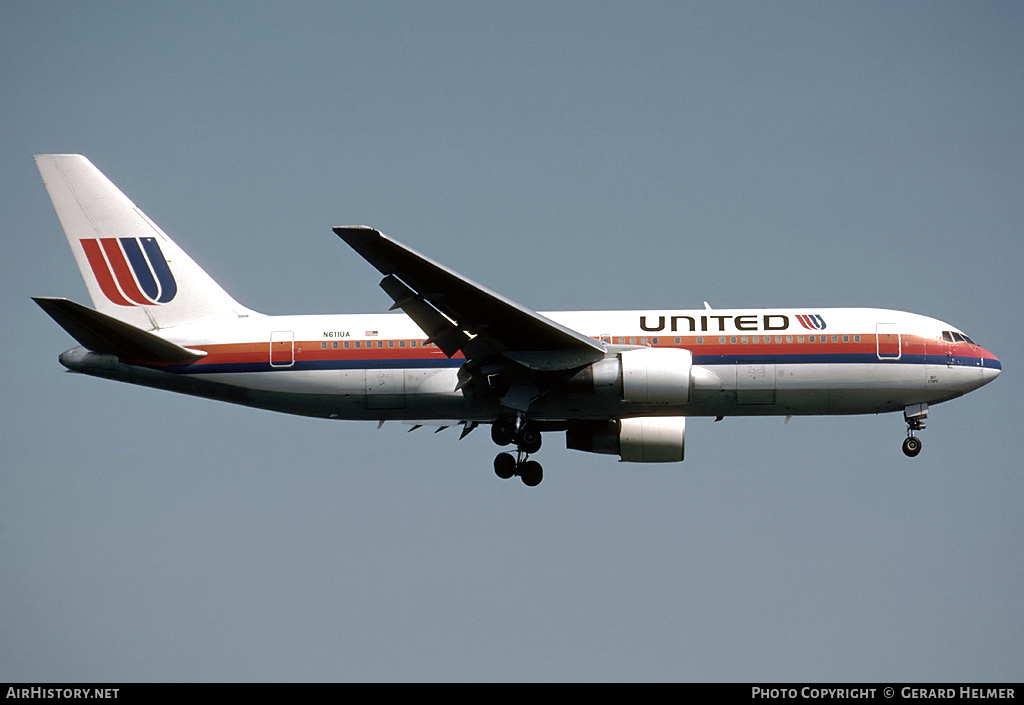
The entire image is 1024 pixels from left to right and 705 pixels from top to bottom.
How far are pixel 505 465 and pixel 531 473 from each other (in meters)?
0.85

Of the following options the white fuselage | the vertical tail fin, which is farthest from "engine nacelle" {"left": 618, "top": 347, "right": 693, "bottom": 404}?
the vertical tail fin

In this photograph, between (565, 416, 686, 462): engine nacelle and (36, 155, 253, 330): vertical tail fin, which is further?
(36, 155, 253, 330): vertical tail fin

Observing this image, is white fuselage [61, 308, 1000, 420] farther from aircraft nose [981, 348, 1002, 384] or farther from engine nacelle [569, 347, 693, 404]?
engine nacelle [569, 347, 693, 404]

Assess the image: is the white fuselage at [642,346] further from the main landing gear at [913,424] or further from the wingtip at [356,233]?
the wingtip at [356,233]

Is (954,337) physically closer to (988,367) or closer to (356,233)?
(988,367)

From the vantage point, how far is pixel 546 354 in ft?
120

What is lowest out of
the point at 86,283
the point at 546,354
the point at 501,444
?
the point at 501,444

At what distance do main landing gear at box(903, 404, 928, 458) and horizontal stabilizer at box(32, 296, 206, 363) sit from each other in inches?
842

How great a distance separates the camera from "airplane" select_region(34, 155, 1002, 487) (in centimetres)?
3669

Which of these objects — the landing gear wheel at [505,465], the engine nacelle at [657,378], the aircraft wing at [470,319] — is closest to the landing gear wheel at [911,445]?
the engine nacelle at [657,378]

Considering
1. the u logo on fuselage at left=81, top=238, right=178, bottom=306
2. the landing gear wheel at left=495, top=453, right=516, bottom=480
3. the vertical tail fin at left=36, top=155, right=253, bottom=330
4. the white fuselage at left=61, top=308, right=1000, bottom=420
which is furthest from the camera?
the u logo on fuselage at left=81, top=238, right=178, bottom=306
